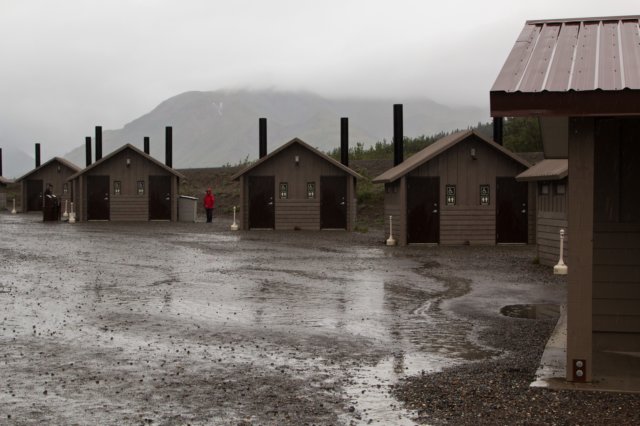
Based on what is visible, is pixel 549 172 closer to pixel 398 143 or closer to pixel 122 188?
pixel 398 143

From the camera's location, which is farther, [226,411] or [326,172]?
[326,172]

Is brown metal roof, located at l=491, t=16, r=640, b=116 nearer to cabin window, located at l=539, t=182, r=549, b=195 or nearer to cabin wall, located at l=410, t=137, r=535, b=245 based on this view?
cabin window, located at l=539, t=182, r=549, b=195

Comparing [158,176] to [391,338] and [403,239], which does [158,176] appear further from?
[391,338]

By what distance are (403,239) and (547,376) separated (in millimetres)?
20258

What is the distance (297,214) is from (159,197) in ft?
31.1

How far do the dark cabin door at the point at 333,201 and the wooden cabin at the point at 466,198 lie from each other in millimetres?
7895

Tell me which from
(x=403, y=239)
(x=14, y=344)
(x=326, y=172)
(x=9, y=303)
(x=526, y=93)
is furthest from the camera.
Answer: (x=326, y=172)

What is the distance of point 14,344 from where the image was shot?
9.48m

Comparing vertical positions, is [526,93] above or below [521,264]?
above

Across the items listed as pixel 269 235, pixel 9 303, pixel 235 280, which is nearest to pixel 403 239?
pixel 269 235

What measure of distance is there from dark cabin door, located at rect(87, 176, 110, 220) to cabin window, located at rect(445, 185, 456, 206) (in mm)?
20289

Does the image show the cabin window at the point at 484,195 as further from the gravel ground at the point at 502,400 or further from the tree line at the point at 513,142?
the tree line at the point at 513,142

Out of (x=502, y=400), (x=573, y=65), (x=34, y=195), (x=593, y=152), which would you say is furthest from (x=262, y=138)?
(x=502, y=400)

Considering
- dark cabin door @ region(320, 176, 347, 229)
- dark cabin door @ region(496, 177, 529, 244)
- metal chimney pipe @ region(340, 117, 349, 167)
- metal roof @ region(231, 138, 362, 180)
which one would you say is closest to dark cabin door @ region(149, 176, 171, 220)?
metal roof @ region(231, 138, 362, 180)
